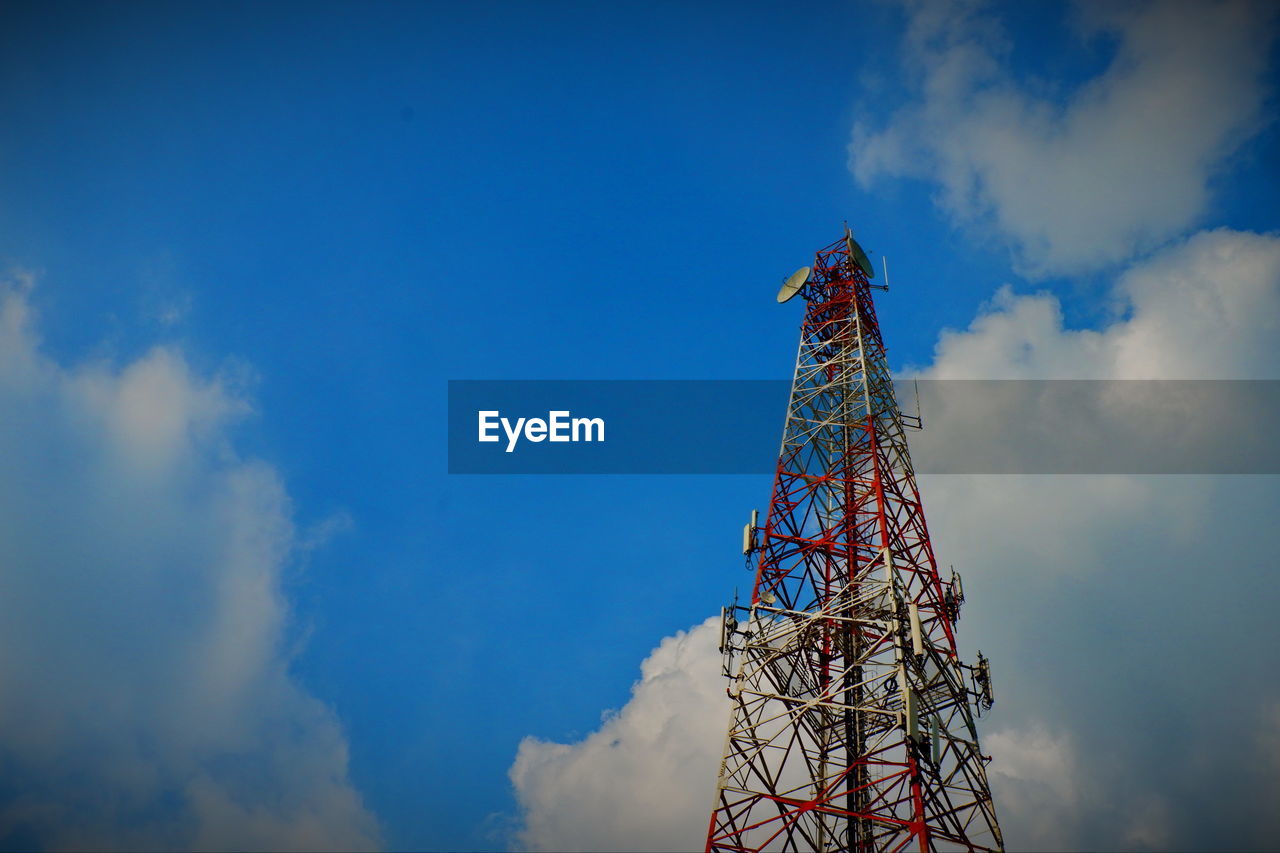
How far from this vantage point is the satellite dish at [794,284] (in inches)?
2052

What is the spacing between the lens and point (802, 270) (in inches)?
2067

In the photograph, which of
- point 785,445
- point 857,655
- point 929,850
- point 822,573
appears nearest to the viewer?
point 929,850

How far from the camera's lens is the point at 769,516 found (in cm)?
4309

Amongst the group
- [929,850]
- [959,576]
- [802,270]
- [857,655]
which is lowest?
[929,850]

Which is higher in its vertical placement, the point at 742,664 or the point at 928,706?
the point at 742,664

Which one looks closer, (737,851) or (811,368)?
(737,851)

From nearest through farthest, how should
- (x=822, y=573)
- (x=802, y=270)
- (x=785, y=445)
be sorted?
1. (x=822, y=573)
2. (x=785, y=445)
3. (x=802, y=270)

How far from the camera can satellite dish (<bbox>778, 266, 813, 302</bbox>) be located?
52125mm

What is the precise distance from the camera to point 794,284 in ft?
172

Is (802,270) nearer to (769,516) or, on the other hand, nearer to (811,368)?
(811,368)

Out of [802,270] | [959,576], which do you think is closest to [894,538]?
[959,576]

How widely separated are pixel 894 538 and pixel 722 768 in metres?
13.1

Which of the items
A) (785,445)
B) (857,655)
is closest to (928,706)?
(857,655)

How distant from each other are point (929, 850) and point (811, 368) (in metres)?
25.6
